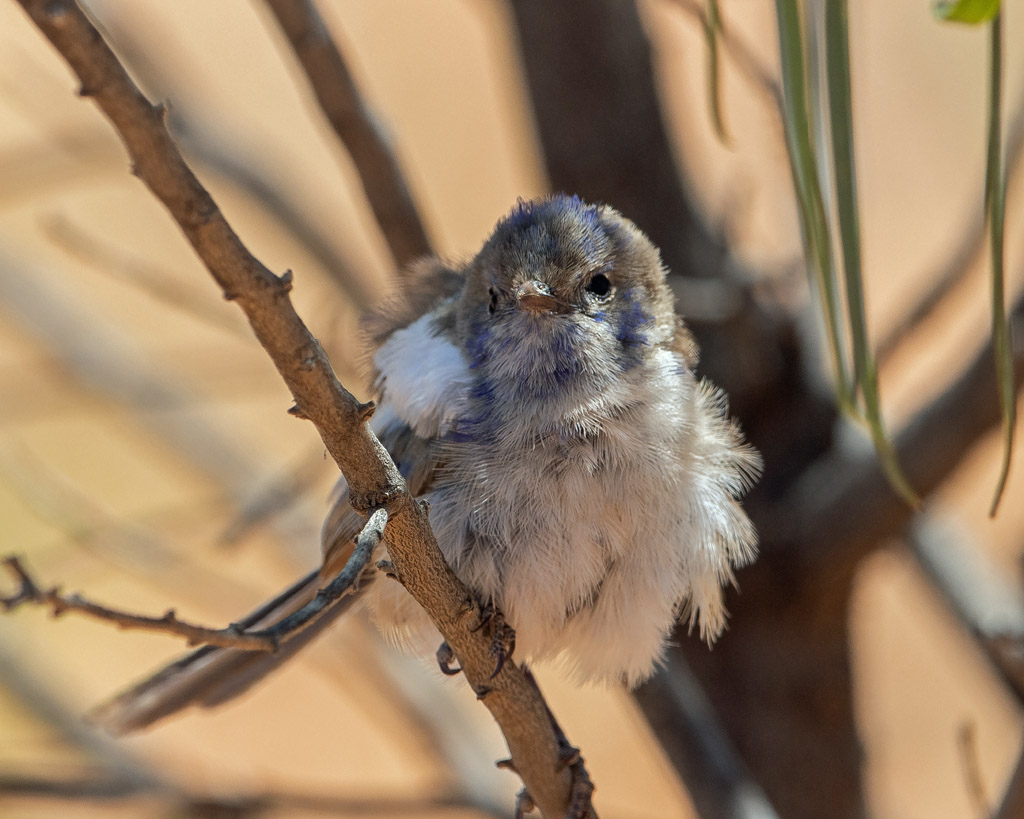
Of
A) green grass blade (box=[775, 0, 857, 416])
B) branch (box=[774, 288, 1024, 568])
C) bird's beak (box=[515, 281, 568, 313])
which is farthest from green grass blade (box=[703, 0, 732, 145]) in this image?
branch (box=[774, 288, 1024, 568])

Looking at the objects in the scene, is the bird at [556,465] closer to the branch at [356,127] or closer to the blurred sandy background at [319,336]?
the branch at [356,127]

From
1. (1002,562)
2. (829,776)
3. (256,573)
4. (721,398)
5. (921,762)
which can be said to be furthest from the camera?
(256,573)

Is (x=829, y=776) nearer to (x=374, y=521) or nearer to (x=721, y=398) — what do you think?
(x=721, y=398)

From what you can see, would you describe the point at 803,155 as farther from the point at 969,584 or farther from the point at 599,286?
the point at 969,584

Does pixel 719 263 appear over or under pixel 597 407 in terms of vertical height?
under

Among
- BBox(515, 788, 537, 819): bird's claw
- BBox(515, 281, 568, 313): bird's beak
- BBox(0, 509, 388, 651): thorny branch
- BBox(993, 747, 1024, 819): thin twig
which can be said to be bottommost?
BBox(515, 788, 537, 819): bird's claw

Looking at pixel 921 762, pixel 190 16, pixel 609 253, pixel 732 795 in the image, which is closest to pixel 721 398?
pixel 609 253

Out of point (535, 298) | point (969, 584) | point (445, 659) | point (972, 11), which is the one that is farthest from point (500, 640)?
point (969, 584)

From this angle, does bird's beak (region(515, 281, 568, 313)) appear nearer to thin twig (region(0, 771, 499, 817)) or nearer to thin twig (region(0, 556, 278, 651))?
thin twig (region(0, 556, 278, 651))

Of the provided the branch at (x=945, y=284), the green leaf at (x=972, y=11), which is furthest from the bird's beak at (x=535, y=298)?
the branch at (x=945, y=284)
